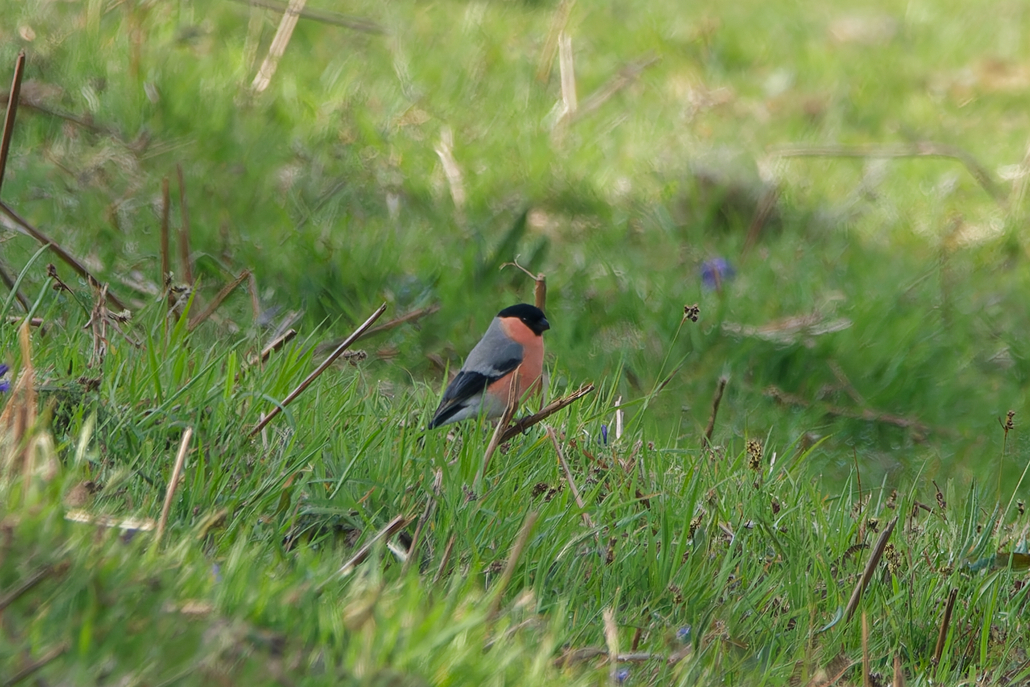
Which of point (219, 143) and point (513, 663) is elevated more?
point (219, 143)

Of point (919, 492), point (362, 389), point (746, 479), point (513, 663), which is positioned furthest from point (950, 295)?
point (513, 663)

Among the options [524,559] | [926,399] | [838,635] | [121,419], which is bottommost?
[926,399]

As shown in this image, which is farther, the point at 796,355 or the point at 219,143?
the point at 219,143

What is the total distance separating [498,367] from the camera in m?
3.89

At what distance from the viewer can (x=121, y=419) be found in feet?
8.96

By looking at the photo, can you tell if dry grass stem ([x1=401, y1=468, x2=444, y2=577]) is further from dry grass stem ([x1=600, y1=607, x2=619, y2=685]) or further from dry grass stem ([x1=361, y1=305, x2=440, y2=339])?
dry grass stem ([x1=361, y1=305, x2=440, y2=339])

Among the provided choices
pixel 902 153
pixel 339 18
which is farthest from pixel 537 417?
pixel 902 153

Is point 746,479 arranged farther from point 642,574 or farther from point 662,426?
point 662,426

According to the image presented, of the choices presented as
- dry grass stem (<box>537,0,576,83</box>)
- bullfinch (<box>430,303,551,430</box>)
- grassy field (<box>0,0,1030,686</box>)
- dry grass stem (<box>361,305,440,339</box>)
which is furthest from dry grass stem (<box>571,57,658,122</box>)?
dry grass stem (<box>361,305,440,339</box>)

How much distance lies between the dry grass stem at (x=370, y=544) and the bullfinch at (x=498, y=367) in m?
0.67

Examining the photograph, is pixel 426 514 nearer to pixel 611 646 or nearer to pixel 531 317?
pixel 611 646

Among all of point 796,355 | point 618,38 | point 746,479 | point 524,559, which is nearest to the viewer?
point 524,559

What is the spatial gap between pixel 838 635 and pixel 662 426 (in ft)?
5.43

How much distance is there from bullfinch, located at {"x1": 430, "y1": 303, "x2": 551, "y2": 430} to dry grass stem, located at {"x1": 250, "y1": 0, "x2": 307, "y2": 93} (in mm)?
2649
